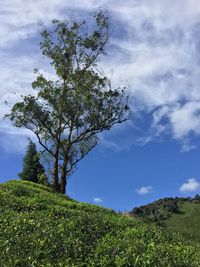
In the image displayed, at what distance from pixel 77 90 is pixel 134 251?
33651mm

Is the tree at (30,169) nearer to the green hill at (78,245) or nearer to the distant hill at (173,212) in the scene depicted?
the distant hill at (173,212)

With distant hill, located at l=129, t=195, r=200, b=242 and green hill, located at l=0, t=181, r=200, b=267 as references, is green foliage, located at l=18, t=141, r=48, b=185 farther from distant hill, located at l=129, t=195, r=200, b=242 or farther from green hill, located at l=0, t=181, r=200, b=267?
green hill, located at l=0, t=181, r=200, b=267

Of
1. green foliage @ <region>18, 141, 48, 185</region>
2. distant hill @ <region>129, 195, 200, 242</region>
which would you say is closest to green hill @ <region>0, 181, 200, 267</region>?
distant hill @ <region>129, 195, 200, 242</region>

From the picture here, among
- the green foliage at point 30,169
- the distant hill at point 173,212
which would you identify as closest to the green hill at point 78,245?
the distant hill at point 173,212

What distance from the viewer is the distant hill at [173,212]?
151 ft

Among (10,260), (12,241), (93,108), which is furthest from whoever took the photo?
(93,108)

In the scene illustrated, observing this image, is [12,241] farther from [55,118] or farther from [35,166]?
[35,166]

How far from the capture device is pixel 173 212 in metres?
50.2

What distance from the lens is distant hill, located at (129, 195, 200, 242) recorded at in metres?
46.1

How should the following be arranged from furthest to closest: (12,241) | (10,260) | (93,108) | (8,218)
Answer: (93,108), (8,218), (12,241), (10,260)

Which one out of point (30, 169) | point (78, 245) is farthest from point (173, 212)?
point (78, 245)

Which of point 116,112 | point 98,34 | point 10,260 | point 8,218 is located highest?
point 98,34

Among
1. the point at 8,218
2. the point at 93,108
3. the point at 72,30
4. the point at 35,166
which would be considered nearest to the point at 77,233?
the point at 8,218

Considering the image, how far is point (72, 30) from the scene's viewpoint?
49.9m
